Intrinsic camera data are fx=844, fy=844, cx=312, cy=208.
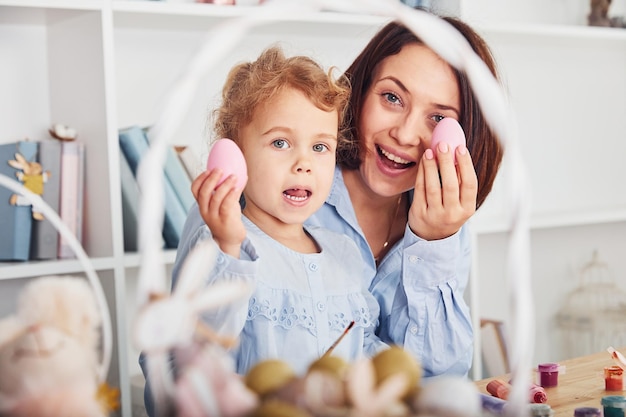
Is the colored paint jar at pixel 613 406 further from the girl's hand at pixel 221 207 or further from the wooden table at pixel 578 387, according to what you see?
the girl's hand at pixel 221 207

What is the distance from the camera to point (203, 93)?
224 cm

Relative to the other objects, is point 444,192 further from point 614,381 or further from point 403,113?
point 614,381

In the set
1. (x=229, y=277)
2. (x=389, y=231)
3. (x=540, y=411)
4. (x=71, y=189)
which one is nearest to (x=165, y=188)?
(x=71, y=189)

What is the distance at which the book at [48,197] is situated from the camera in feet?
5.93

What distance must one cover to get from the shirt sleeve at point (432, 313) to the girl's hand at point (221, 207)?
45 centimetres

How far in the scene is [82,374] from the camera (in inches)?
25.6

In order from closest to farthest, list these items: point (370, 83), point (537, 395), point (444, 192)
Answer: point (537, 395), point (444, 192), point (370, 83)

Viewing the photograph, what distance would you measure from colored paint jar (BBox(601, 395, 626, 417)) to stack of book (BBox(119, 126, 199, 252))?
1100 mm

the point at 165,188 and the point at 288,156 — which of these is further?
the point at 165,188

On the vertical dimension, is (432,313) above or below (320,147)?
below

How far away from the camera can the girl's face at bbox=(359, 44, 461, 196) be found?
1512mm

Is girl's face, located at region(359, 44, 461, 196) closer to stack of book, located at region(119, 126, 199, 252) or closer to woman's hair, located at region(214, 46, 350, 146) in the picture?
woman's hair, located at region(214, 46, 350, 146)

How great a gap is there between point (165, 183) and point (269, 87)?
2.10ft

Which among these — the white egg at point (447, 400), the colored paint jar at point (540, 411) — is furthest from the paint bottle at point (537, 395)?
the white egg at point (447, 400)
